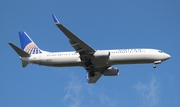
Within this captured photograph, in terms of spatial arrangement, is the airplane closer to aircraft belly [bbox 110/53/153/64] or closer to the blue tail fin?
aircraft belly [bbox 110/53/153/64]

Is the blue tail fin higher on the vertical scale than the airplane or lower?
higher

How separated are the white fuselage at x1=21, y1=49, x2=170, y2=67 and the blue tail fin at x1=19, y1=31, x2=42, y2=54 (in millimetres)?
→ 3899

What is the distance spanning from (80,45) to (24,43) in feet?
54.3

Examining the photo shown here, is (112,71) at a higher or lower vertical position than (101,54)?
lower

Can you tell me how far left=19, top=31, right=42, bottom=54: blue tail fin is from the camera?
7388 cm

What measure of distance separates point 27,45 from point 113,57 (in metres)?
19.6

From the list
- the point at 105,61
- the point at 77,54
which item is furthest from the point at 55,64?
the point at 105,61

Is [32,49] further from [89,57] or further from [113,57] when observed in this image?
[113,57]

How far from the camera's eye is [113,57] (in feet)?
217

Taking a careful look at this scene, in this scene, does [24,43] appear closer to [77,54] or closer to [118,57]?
[77,54]

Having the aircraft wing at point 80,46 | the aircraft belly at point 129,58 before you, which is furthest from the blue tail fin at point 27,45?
the aircraft belly at point 129,58

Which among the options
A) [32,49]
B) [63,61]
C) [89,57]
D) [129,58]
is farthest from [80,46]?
[32,49]

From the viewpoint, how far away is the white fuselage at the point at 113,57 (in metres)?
65.8

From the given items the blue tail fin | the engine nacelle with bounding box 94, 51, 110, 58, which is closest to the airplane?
the engine nacelle with bounding box 94, 51, 110, 58
